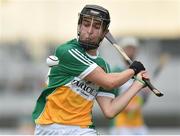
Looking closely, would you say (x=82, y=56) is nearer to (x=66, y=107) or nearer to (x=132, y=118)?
(x=66, y=107)

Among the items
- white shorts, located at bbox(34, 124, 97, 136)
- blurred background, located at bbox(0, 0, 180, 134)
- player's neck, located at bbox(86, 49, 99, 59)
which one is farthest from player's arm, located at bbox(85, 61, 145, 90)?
blurred background, located at bbox(0, 0, 180, 134)

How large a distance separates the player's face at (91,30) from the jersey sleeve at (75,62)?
0.45ft

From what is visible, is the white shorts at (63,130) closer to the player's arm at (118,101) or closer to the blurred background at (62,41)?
the player's arm at (118,101)

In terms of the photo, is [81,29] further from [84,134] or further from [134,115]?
[134,115]

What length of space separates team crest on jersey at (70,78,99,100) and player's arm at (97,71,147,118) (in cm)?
13

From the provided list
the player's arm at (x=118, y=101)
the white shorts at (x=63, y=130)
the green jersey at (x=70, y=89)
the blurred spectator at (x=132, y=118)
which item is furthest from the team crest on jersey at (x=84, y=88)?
the blurred spectator at (x=132, y=118)

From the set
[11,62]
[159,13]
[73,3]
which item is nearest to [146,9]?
[159,13]

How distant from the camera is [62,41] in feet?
58.8

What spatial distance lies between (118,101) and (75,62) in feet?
1.49

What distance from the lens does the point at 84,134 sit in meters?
6.32

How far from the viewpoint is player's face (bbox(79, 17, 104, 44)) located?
619 cm

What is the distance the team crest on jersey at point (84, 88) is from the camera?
20.7 ft

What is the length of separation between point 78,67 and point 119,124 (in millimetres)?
4323

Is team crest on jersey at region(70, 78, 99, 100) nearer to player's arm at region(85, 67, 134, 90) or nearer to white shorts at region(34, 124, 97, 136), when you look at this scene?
player's arm at region(85, 67, 134, 90)
